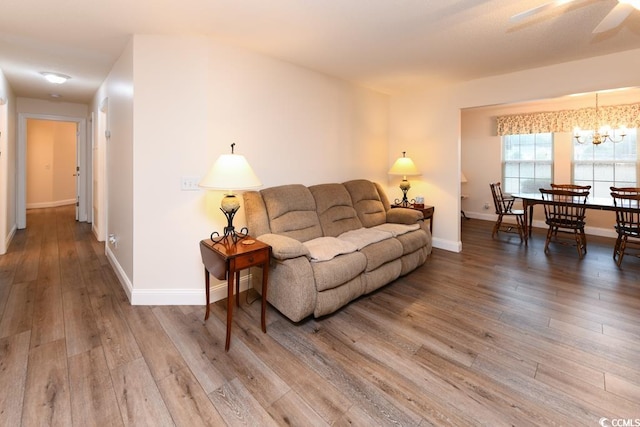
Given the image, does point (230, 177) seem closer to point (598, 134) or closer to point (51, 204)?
point (598, 134)

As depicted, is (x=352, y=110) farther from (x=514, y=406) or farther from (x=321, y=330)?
(x=514, y=406)

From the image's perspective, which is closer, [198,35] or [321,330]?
[321,330]

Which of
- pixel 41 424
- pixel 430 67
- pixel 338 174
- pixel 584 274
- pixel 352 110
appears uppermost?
pixel 430 67

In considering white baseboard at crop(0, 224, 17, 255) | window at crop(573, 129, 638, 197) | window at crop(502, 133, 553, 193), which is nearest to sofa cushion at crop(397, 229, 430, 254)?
window at crop(502, 133, 553, 193)

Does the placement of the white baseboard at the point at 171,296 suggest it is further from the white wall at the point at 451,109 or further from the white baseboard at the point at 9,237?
the white wall at the point at 451,109

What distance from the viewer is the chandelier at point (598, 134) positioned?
15.9 ft

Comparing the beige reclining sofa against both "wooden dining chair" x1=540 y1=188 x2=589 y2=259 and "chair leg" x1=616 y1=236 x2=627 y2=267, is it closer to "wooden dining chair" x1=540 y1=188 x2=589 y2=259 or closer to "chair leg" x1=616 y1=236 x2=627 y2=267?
"wooden dining chair" x1=540 y1=188 x2=589 y2=259

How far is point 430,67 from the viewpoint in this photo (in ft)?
11.5

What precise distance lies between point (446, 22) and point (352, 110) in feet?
6.04

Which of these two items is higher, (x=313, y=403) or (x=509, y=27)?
(x=509, y=27)

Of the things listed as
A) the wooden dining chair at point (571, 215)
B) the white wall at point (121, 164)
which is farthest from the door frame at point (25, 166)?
the wooden dining chair at point (571, 215)

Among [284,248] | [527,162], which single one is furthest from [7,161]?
[527,162]

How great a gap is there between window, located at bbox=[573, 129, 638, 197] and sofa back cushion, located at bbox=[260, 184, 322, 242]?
527 centimetres

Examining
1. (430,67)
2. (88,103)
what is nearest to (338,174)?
(430,67)
